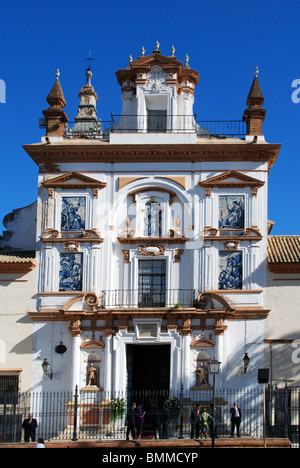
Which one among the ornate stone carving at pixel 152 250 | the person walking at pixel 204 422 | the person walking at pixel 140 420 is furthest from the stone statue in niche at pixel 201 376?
the ornate stone carving at pixel 152 250

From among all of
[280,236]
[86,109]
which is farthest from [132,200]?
[86,109]

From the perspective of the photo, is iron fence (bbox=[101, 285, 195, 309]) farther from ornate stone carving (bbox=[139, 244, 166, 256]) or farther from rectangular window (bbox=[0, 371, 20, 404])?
rectangular window (bbox=[0, 371, 20, 404])

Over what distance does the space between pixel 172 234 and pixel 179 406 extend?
6.84 metres

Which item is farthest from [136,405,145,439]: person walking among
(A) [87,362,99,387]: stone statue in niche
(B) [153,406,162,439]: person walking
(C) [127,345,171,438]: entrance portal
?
(A) [87,362,99,387]: stone statue in niche

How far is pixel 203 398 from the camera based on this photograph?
107 feet

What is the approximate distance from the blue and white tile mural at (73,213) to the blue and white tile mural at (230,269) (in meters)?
5.75

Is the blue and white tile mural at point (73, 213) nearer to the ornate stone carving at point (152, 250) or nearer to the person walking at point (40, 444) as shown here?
the ornate stone carving at point (152, 250)

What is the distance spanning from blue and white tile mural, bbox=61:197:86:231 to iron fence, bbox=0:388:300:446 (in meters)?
6.61

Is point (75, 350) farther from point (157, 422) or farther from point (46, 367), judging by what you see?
point (157, 422)

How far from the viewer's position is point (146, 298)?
34.2 m

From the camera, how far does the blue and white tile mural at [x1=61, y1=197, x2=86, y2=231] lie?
114ft

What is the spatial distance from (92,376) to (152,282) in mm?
4429
